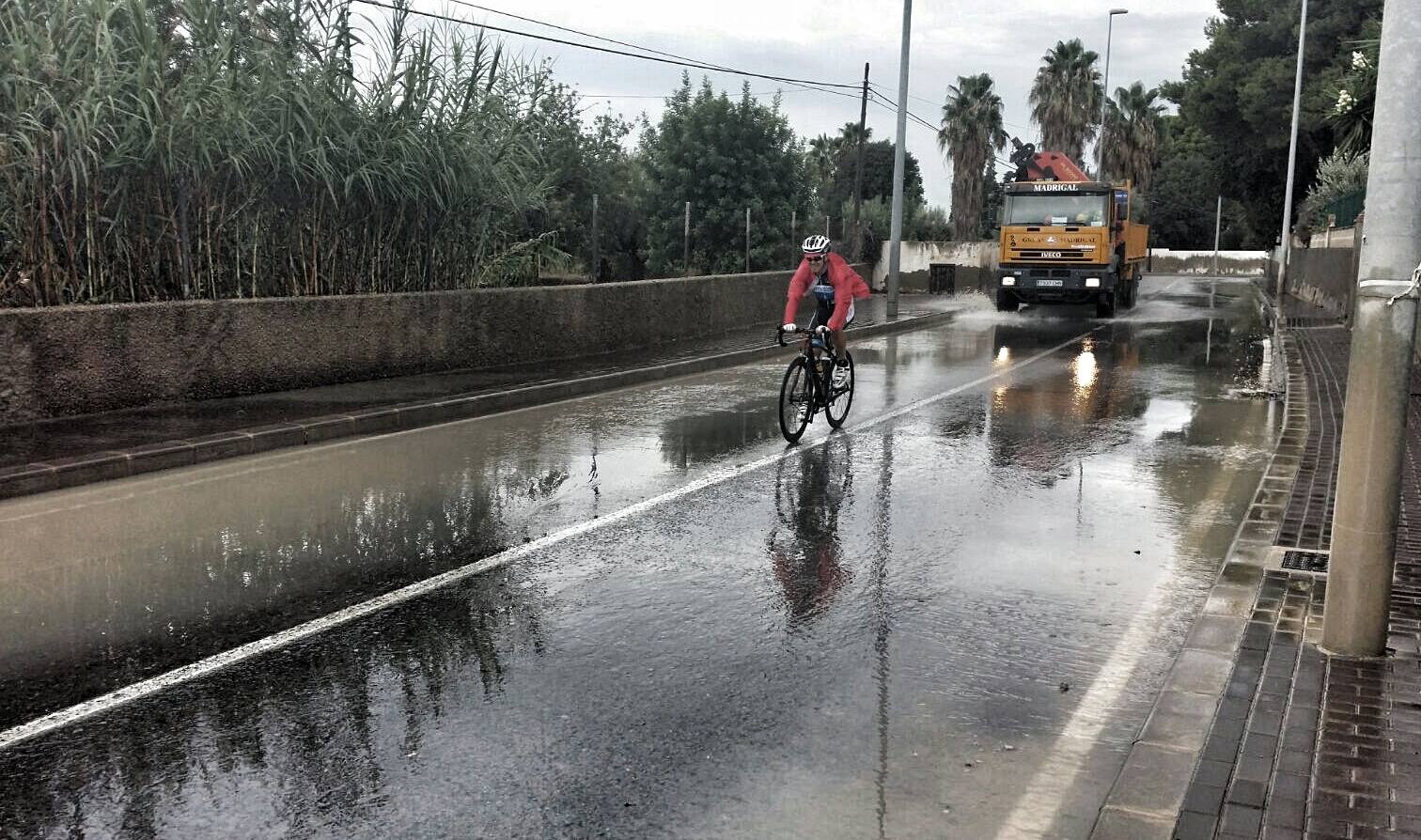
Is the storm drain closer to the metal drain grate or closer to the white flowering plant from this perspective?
the metal drain grate

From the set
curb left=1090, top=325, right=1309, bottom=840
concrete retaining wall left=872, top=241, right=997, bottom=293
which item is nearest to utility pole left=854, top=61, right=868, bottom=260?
concrete retaining wall left=872, top=241, right=997, bottom=293

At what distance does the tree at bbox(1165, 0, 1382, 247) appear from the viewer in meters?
47.1

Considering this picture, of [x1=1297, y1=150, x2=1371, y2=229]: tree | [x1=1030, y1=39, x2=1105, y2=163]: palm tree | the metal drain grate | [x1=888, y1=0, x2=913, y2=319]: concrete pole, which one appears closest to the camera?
the metal drain grate

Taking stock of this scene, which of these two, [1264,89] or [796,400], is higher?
[1264,89]

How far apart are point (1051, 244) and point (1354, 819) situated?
25432 mm

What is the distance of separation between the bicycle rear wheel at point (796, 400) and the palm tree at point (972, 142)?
57004 mm

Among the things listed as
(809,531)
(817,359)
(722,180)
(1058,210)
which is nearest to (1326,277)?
(1058,210)

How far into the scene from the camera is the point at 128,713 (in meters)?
4.64

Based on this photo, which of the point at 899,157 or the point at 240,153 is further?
the point at 899,157

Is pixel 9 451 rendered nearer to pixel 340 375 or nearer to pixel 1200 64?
pixel 340 375

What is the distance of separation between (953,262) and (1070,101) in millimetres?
26624

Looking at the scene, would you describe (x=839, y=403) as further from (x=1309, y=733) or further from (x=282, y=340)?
(x=1309, y=733)

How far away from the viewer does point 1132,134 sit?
241 feet

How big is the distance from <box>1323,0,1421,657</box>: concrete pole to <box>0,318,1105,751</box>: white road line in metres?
4.08
